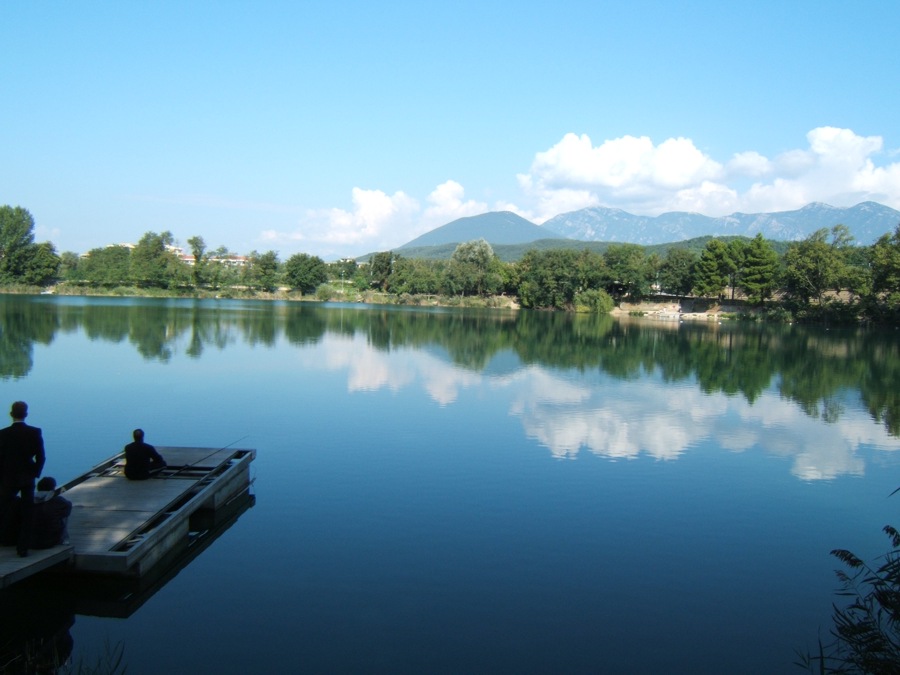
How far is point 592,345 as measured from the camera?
38031 millimetres

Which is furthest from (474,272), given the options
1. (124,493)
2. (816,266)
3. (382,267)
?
(124,493)

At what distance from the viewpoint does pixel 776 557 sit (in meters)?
8.92

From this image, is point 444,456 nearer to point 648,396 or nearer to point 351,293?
point 648,396

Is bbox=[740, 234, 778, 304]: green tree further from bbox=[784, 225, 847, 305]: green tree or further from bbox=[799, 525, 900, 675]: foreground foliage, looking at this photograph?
bbox=[799, 525, 900, 675]: foreground foliage

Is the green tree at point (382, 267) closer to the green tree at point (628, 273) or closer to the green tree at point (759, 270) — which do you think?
the green tree at point (628, 273)

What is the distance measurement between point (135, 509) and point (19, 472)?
1892 millimetres

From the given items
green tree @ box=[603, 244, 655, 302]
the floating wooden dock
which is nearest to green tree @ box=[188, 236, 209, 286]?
green tree @ box=[603, 244, 655, 302]

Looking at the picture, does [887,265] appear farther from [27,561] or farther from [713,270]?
[27,561]

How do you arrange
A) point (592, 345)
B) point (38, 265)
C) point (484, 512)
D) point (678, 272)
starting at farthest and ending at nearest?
1. point (678, 272)
2. point (38, 265)
3. point (592, 345)
4. point (484, 512)

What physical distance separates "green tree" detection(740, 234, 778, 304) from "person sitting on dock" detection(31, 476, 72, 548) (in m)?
74.3

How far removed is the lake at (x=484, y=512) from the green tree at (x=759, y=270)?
4855cm

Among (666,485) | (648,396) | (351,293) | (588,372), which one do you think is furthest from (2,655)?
(351,293)

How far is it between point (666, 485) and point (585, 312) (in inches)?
2698

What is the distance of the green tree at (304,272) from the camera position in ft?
309
